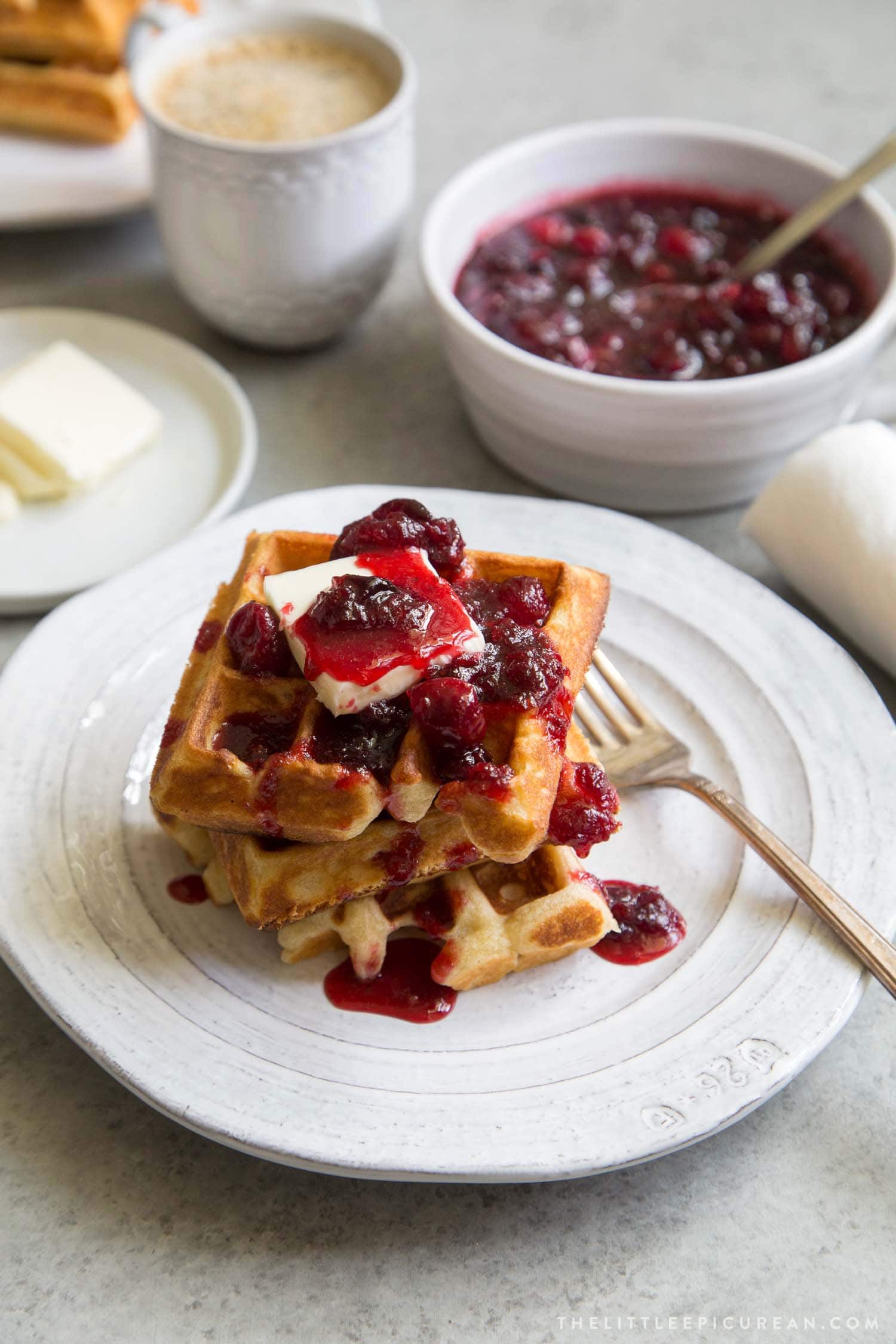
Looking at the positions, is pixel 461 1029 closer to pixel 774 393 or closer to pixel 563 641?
pixel 563 641

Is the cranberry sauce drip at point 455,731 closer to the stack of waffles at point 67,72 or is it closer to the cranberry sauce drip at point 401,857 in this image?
the cranberry sauce drip at point 401,857

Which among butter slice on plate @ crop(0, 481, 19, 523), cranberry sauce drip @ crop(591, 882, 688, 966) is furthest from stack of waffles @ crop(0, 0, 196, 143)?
cranberry sauce drip @ crop(591, 882, 688, 966)

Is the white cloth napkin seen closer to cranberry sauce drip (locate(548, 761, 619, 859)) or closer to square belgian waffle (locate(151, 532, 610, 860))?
square belgian waffle (locate(151, 532, 610, 860))

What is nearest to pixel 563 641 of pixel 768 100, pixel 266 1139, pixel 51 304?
pixel 266 1139

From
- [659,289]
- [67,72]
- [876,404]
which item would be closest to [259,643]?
[659,289]

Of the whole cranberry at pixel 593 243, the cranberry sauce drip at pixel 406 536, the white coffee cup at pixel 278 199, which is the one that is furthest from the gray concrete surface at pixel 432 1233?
the white coffee cup at pixel 278 199

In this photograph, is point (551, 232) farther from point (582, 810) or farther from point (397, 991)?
point (397, 991)
